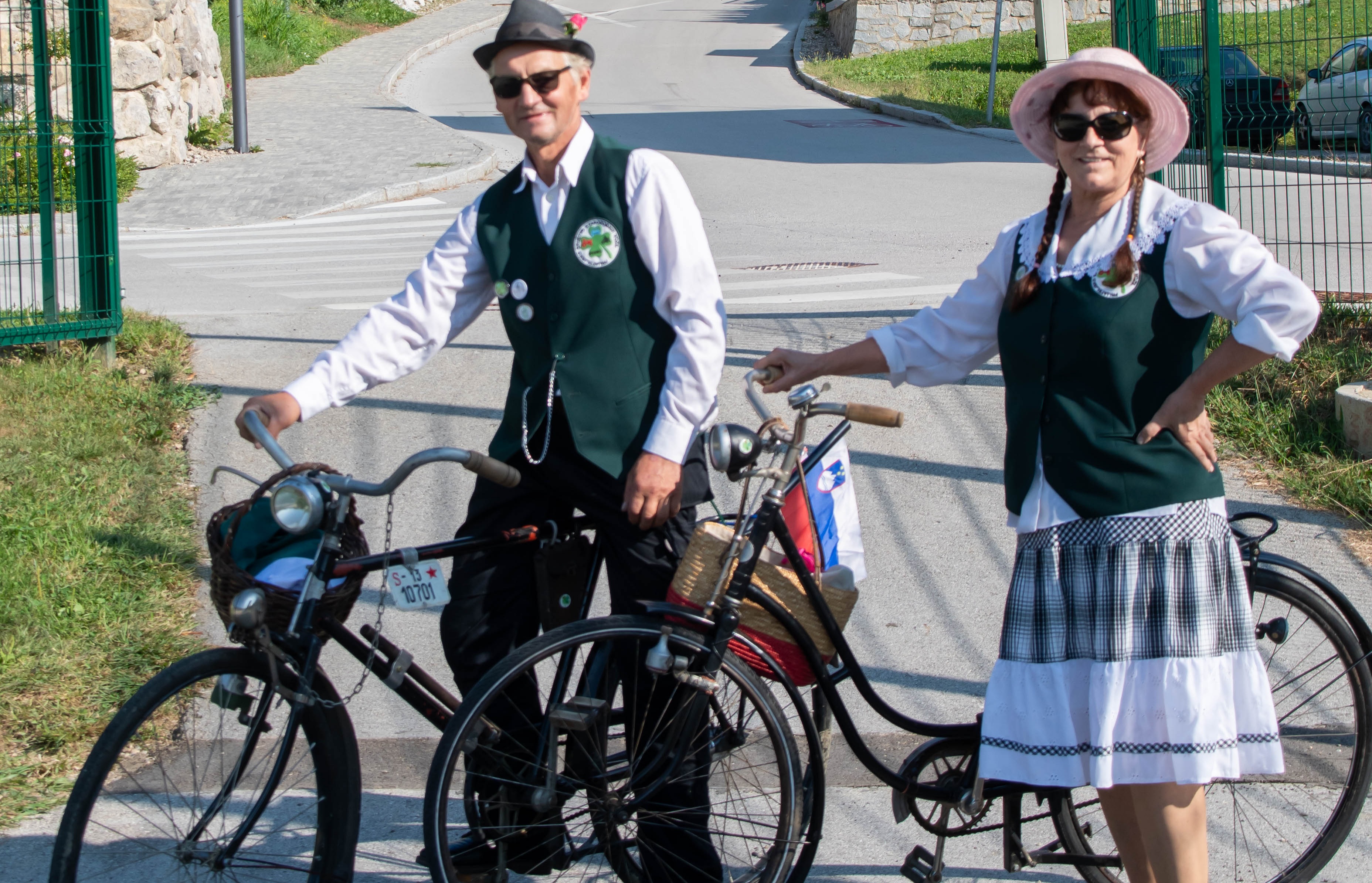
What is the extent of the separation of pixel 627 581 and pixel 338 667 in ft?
5.90

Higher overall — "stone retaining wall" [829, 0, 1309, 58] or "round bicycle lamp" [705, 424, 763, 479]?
"stone retaining wall" [829, 0, 1309, 58]

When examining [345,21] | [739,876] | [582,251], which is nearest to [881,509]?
[739,876]

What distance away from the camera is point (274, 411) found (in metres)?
2.65

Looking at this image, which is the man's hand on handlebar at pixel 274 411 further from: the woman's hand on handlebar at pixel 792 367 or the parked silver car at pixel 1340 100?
the parked silver car at pixel 1340 100

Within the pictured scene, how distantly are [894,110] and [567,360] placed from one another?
20656mm

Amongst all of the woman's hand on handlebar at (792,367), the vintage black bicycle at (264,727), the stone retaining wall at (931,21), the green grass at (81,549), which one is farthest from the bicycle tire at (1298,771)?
the stone retaining wall at (931,21)

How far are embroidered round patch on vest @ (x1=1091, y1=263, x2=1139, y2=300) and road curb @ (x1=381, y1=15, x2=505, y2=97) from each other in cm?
2334

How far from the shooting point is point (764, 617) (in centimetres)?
271

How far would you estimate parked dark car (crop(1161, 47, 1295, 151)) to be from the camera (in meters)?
6.43

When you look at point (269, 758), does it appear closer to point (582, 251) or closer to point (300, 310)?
point (582, 251)

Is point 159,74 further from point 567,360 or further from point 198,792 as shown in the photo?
point 567,360

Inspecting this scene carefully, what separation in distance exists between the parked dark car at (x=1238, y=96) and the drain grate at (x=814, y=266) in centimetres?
359

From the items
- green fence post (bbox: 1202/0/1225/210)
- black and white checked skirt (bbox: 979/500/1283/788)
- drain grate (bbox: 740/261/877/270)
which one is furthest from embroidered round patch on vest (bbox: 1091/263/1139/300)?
drain grate (bbox: 740/261/877/270)

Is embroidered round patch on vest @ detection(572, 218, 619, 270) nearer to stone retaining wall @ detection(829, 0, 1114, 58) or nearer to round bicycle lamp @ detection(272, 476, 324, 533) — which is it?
round bicycle lamp @ detection(272, 476, 324, 533)
